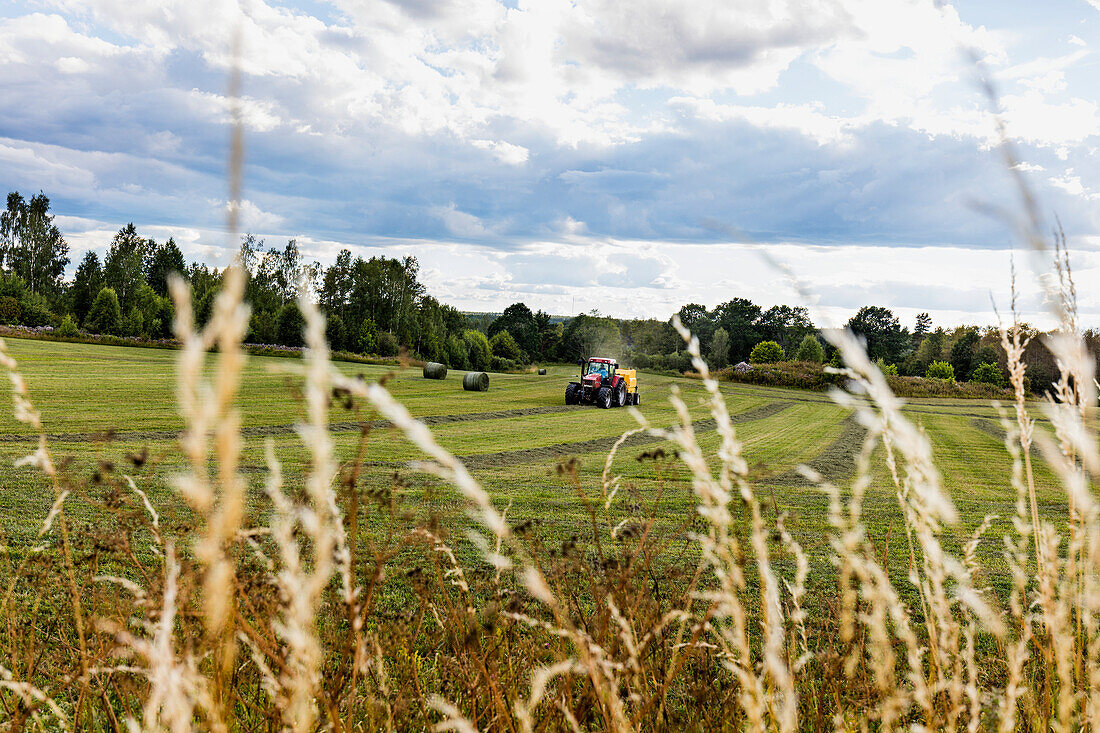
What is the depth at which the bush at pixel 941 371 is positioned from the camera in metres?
46.9

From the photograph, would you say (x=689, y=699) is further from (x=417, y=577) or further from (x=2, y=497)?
(x=2, y=497)

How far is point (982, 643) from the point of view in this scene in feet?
16.5

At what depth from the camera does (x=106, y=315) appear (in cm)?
4588

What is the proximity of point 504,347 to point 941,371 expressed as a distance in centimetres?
3794

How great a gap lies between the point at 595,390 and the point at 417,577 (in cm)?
2090

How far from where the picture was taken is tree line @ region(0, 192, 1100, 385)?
46.1m

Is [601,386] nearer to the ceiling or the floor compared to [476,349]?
nearer to the floor

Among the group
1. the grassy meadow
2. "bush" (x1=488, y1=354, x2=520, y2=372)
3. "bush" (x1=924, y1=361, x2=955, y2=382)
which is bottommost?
the grassy meadow

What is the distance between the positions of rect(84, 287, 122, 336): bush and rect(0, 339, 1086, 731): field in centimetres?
2334

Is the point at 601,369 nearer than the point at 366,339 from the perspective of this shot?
Yes

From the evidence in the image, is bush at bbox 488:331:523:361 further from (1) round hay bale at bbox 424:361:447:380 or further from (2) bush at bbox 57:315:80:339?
(1) round hay bale at bbox 424:361:447:380

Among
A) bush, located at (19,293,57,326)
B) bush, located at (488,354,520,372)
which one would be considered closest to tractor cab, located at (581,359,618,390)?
bush, located at (488,354,520,372)

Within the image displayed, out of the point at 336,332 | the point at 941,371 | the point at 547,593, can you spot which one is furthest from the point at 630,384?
the point at 941,371

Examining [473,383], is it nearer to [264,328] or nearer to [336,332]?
[264,328]
